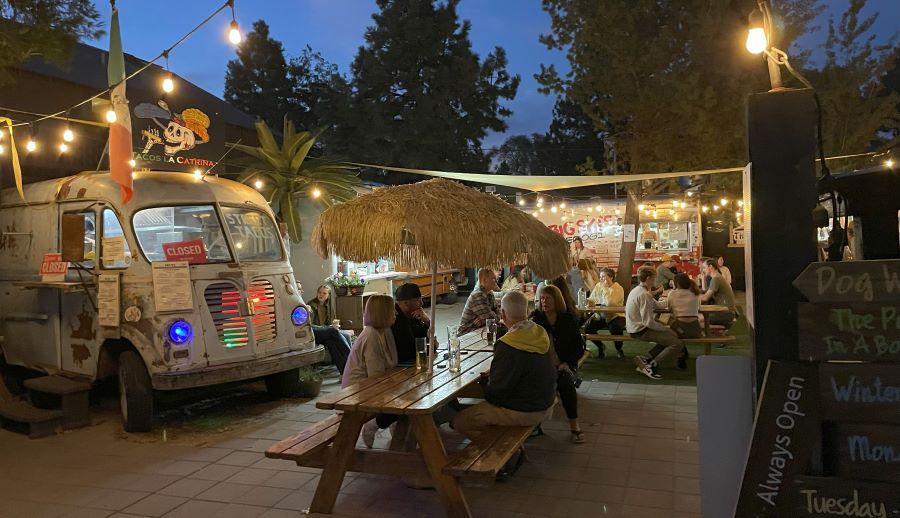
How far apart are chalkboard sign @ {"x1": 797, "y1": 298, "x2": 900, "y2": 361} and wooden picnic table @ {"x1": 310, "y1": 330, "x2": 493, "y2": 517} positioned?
2.19m

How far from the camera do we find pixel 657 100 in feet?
44.7

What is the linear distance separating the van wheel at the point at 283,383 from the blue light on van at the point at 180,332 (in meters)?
1.43

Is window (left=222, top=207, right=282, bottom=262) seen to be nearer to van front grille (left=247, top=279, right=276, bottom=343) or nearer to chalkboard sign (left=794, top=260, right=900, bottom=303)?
van front grille (left=247, top=279, right=276, bottom=343)

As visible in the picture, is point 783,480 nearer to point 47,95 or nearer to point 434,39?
point 47,95

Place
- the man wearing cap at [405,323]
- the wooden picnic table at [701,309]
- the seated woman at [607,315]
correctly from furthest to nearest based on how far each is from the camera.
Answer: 1. the seated woman at [607,315]
2. the wooden picnic table at [701,309]
3. the man wearing cap at [405,323]

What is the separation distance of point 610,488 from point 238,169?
9678mm

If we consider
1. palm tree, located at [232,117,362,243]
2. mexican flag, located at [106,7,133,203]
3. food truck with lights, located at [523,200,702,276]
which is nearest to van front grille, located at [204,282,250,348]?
mexican flag, located at [106,7,133,203]

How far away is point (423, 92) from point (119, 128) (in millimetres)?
19091

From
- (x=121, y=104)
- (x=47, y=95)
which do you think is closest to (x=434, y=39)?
(x=47, y=95)

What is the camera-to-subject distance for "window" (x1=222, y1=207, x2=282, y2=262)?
283 inches

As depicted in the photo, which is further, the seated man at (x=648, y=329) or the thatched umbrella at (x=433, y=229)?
the seated man at (x=648, y=329)

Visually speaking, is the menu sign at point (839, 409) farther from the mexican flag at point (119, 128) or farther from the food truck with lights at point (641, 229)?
the food truck with lights at point (641, 229)

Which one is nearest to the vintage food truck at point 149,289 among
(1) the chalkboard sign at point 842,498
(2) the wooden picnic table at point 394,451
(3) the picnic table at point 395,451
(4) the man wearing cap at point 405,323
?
(4) the man wearing cap at point 405,323

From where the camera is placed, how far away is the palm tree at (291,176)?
9.99 metres
